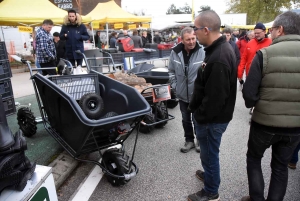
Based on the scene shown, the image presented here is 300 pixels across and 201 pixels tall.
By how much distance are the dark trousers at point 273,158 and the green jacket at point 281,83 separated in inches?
6.0

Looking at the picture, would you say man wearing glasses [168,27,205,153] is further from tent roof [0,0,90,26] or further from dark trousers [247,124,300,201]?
tent roof [0,0,90,26]

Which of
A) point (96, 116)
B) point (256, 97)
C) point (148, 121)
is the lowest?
point (148, 121)

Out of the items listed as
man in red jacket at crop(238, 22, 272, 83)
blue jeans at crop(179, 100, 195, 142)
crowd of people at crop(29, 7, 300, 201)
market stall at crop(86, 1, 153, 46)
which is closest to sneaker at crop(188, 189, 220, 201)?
crowd of people at crop(29, 7, 300, 201)

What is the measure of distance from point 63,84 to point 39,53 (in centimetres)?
329

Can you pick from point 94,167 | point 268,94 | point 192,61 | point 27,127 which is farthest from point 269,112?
point 27,127

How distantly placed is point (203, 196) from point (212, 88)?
1.27 metres

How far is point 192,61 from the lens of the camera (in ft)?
11.7

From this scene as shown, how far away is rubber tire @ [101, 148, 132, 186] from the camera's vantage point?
2.87 m

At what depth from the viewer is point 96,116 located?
327 cm

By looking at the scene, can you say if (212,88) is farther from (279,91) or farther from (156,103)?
(156,103)

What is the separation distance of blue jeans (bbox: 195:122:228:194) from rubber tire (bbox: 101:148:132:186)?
0.90m

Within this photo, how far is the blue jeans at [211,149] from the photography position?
2.42 metres

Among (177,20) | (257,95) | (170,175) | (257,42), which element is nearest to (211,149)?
(257,95)

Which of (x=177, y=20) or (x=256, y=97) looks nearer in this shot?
(x=256, y=97)
